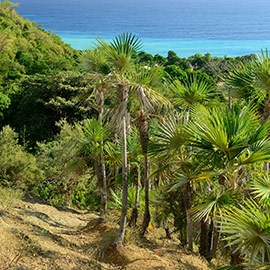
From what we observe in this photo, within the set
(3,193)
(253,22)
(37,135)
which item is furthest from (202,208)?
(253,22)

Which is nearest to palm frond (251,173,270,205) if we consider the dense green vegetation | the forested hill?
the dense green vegetation

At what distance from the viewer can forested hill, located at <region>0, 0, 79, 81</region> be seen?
3238cm

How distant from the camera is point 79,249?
6.70 m

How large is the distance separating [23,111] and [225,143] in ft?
67.0

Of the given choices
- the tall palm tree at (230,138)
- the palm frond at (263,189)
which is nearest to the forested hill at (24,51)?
the tall palm tree at (230,138)

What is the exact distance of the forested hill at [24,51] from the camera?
1275 inches

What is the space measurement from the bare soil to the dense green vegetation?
35 cm

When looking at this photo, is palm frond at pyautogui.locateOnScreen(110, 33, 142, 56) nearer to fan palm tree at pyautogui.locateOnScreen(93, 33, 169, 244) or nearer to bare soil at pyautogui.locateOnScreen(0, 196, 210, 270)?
fan palm tree at pyautogui.locateOnScreen(93, 33, 169, 244)

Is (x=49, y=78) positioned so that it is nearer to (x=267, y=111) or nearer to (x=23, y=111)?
(x=23, y=111)

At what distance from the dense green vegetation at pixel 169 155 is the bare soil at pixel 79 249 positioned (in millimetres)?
353

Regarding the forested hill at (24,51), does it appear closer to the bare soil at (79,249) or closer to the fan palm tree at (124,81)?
the bare soil at (79,249)

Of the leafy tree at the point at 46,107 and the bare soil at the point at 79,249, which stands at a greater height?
the leafy tree at the point at 46,107

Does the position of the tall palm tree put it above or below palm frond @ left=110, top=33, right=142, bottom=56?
below

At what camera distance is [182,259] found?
690 cm
